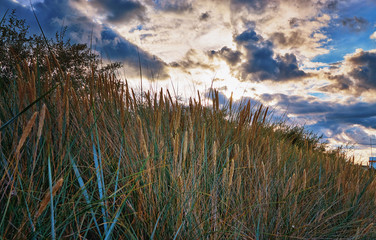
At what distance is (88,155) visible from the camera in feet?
6.48

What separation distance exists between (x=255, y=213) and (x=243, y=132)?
145 centimetres

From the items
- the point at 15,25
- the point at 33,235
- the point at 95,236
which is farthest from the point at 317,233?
the point at 15,25

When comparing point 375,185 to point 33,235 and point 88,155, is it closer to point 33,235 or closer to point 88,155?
point 88,155

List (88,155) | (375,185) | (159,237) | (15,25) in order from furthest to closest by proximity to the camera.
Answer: (15,25) < (375,185) < (88,155) < (159,237)

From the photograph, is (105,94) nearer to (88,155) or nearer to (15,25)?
(88,155)

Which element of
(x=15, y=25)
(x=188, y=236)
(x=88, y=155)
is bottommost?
(x=188, y=236)

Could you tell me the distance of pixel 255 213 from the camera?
2172mm

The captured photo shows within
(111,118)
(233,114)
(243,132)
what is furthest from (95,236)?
(233,114)

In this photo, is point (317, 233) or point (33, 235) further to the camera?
point (317, 233)

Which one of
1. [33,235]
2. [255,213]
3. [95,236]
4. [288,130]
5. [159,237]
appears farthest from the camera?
[288,130]

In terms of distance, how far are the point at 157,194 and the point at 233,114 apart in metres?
2.76

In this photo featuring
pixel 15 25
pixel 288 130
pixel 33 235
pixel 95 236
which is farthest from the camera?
pixel 288 130

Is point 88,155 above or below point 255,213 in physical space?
above

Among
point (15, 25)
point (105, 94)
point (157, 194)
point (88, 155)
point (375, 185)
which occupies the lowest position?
point (375, 185)
